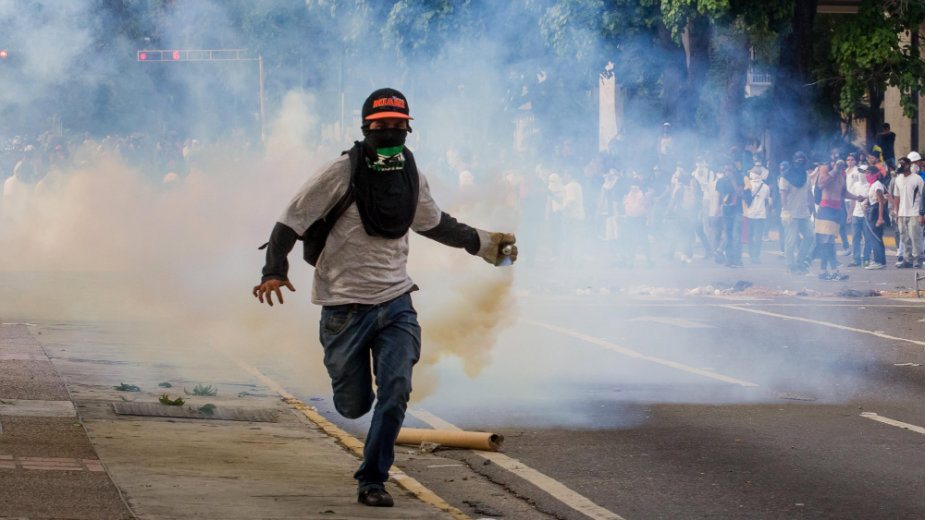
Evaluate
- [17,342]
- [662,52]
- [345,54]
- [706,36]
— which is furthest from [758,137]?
[17,342]

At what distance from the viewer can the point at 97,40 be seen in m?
14.9

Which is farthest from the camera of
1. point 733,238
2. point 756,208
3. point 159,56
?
point 756,208

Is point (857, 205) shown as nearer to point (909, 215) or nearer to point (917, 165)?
point (909, 215)

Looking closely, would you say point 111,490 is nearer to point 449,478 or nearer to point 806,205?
point 449,478

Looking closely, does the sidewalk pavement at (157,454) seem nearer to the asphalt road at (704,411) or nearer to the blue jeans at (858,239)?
the asphalt road at (704,411)

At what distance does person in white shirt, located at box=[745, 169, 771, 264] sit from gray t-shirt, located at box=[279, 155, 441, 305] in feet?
59.5

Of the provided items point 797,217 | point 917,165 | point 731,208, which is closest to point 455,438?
point 797,217

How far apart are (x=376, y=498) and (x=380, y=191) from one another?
124cm

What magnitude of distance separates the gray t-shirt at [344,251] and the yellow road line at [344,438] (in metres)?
0.91

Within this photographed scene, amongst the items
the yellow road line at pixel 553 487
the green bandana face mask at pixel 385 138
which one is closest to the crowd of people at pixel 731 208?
the yellow road line at pixel 553 487

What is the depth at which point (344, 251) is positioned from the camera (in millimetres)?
6465

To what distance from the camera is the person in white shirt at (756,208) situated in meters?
24.2

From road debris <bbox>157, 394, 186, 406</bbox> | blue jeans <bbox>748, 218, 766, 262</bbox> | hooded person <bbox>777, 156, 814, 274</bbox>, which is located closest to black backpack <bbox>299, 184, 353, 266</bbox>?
road debris <bbox>157, 394, 186, 406</bbox>

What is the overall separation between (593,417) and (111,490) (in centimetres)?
349
